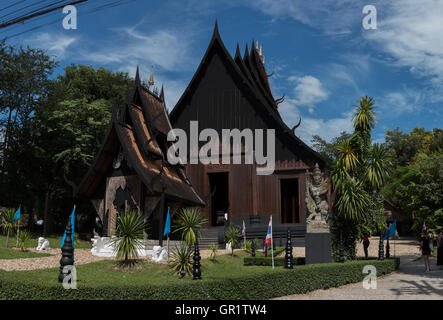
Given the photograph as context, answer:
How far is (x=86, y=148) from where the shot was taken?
2766cm

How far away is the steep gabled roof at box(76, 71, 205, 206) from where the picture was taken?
1827 centimetres

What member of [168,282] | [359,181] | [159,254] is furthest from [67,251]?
[359,181]

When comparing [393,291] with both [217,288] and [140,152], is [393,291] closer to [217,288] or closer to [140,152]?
[217,288]

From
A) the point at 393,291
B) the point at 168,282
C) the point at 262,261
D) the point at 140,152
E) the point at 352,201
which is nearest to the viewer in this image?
the point at 168,282

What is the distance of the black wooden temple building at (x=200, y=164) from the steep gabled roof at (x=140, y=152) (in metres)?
0.05

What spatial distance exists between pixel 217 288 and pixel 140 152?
37.0ft

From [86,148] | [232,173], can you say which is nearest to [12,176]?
[86,148]

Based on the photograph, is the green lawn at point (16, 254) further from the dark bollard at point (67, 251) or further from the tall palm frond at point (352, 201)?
the tall palm frond at point (352, 201)

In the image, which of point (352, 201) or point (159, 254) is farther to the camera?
point (352, 201)

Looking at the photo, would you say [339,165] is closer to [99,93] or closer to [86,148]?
[86,148]

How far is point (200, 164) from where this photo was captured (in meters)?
25.6

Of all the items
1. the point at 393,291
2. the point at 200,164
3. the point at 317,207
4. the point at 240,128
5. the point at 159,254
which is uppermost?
the point at 240,128

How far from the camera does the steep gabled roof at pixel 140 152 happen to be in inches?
719

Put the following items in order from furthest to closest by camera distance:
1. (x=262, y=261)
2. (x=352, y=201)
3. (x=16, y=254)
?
(x=352, y=201) → (x=262, y=261) → (x=16, y=254)
